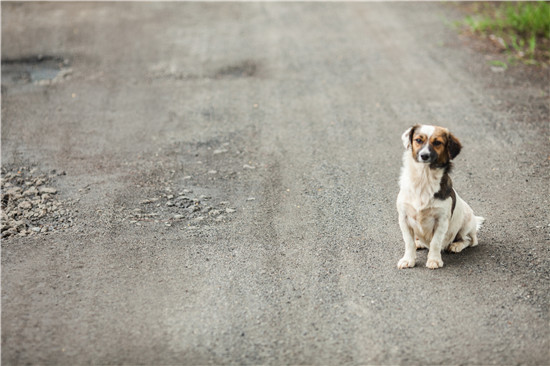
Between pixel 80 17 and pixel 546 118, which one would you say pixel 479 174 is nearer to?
pixel 546 118

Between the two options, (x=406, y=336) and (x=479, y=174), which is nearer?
(x=406, y=336)

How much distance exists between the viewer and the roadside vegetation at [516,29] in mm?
11224

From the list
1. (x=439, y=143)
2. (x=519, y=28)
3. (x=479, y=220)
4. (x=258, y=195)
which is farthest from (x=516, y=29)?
(x=439, y=143)

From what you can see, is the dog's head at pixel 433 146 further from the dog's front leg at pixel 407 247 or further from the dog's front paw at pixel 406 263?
the dog's front paw at pixel 406 263

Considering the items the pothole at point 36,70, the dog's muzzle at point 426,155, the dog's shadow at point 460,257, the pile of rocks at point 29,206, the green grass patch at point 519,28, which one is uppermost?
the dog's muzzle at point 426,155

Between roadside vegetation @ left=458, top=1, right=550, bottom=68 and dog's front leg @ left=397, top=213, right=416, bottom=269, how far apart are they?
685 cm

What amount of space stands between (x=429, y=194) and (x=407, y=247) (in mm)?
620

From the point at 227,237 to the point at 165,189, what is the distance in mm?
1457

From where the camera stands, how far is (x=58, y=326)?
4.87 m

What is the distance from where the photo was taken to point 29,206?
682 cm

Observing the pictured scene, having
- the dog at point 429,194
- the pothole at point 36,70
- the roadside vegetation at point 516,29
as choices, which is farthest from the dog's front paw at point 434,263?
the pothole at point 36,70

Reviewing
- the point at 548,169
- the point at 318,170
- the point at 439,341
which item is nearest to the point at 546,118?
the point at 548,169

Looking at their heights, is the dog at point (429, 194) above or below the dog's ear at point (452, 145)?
below

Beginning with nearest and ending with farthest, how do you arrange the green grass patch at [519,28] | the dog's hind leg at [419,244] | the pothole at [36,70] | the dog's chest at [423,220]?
1. the dog's chest at [423,220]
2. the dog's hind leg at [419,244]
3. the pothole at [36,70]
4. the green grass patch at [519,28]
